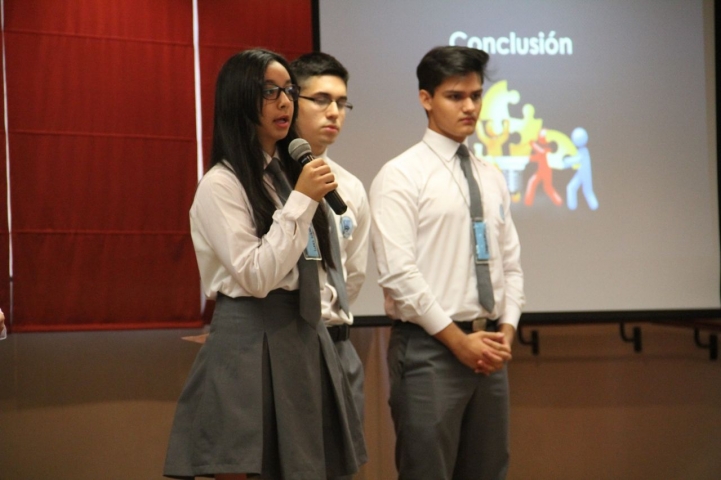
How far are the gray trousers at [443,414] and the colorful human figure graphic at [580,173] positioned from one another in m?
1.24

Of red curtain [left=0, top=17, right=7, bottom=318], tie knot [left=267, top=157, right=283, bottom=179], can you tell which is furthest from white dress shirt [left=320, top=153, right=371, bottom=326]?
red curtain [left=0, top=17, right=7, bottom=318]

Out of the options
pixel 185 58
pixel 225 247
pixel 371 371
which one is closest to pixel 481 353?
pixel 225 247

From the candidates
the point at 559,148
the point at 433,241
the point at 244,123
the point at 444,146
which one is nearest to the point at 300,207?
the point at 244,123

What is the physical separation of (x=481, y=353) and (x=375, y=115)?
138 cm

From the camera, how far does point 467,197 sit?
270 centimetres

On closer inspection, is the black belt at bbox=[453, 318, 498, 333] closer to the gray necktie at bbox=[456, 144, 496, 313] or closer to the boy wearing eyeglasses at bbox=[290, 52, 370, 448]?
the gray necktie at bbox=[456, 144, 496, 313]

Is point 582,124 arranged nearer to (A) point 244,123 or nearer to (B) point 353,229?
(B) point 353,229

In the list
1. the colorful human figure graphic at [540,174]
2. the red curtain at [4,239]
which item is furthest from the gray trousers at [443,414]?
the red curtain at [4,239]

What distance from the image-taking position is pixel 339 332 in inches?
95.6

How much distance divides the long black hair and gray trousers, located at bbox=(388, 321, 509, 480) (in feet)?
2.51

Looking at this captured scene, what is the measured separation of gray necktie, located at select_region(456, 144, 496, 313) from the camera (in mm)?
2605

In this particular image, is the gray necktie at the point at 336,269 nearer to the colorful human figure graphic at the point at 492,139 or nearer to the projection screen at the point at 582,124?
the projection screen at the point at 582,124

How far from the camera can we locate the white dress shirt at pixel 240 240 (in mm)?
1744

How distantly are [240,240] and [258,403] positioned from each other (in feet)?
1.15
